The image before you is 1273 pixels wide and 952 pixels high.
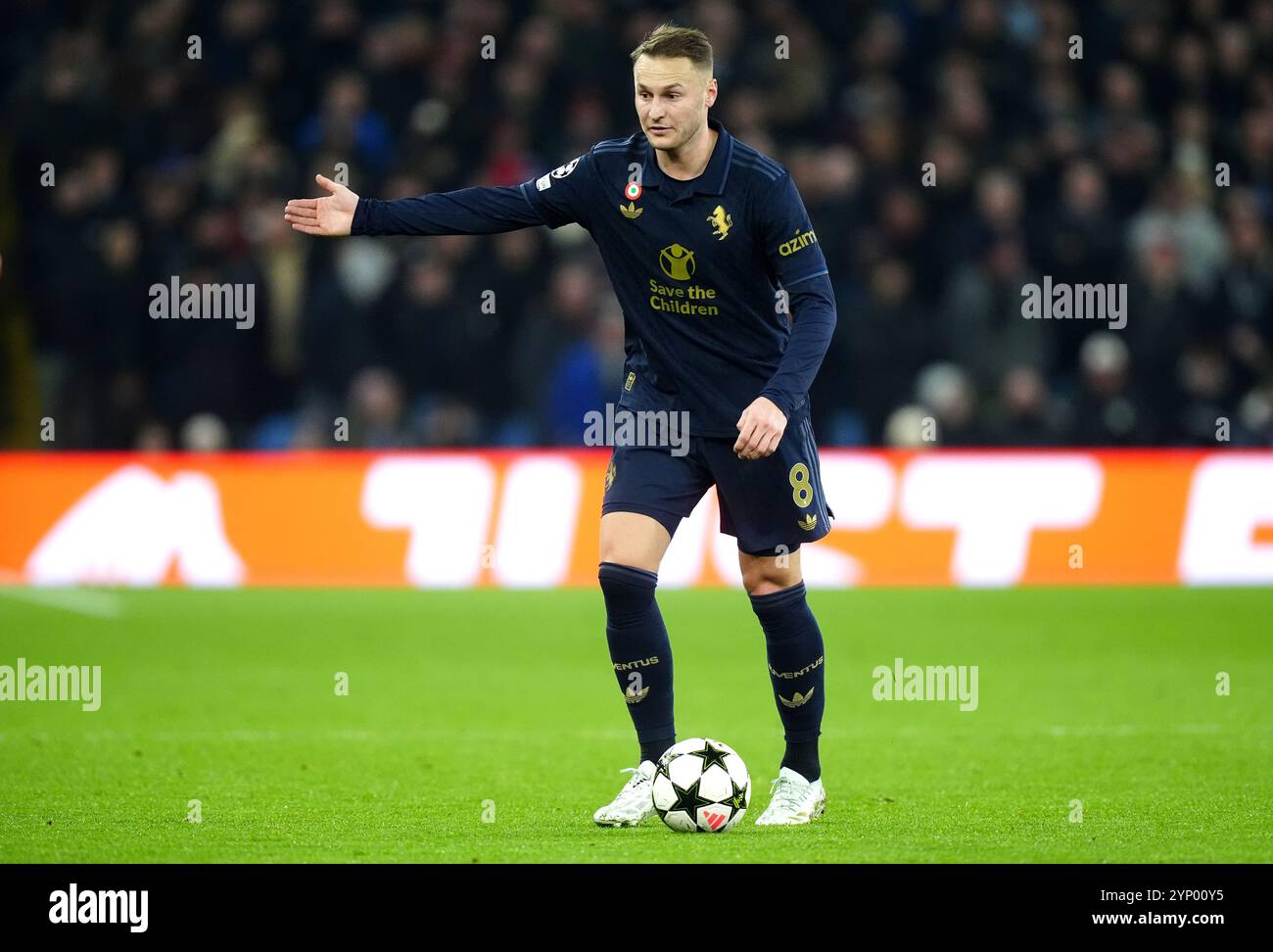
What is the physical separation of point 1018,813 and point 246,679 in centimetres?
465

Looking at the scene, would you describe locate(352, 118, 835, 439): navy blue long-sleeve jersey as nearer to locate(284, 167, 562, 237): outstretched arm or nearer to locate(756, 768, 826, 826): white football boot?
locate(284, 167, 562, 237): outstretched arm

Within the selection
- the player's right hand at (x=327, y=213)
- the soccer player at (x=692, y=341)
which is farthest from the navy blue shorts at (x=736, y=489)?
the player's right hand at (x=327, y=213)

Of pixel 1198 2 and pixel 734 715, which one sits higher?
pixel 1198 2

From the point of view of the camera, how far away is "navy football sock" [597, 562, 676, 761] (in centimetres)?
600

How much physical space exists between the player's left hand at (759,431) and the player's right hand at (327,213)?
134 cm

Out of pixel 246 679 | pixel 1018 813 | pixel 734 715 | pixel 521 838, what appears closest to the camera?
pixel 521 838

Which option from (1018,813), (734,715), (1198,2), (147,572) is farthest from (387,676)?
(1198,2)

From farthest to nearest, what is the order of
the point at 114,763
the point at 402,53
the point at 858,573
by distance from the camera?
the point at 402,53, the point at 858,573, the point at 114,763

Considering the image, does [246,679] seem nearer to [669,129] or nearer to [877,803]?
[877,803]

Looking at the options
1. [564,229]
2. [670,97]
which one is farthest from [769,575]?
[564,229]

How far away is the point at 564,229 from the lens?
15062 mm

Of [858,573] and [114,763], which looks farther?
[858,573]

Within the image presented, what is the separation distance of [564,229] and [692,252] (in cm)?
916

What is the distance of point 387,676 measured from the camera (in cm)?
989
